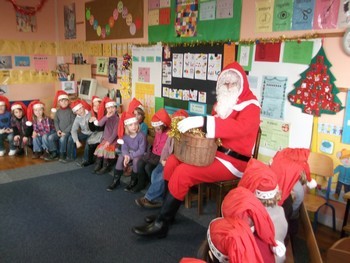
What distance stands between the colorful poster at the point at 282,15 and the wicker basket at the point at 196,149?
1219 mm

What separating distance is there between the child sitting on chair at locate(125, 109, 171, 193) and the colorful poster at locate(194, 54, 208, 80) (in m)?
0.63

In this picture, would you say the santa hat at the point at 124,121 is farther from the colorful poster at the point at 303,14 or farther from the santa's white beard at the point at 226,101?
the colorful poster at the point at 303,14

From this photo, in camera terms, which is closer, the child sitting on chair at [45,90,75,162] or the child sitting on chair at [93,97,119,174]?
the child sitting on chair at [93,97,119,174]

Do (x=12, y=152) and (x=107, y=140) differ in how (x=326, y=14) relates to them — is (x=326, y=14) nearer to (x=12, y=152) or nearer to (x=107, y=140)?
(x=107, y=140)

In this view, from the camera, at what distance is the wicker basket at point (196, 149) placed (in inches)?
83.0

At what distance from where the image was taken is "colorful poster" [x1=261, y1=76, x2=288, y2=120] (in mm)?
2701

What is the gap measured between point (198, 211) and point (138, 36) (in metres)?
2.48

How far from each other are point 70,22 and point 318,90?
4.44 metres

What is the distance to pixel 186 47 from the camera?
3508 millimetres

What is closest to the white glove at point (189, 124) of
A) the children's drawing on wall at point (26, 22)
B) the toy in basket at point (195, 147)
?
the toy in basket at point (195, 147)

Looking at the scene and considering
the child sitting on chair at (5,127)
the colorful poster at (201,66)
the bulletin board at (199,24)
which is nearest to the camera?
the bulletin board at (199,24)

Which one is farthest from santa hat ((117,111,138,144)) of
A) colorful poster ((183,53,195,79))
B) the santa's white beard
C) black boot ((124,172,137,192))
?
the santa's white beard

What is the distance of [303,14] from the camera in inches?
97.6

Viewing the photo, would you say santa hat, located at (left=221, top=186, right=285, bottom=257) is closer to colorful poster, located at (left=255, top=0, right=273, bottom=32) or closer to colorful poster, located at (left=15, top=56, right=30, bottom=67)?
colorful poster, located at (left=255, top=0, right=273, bottom=32)
